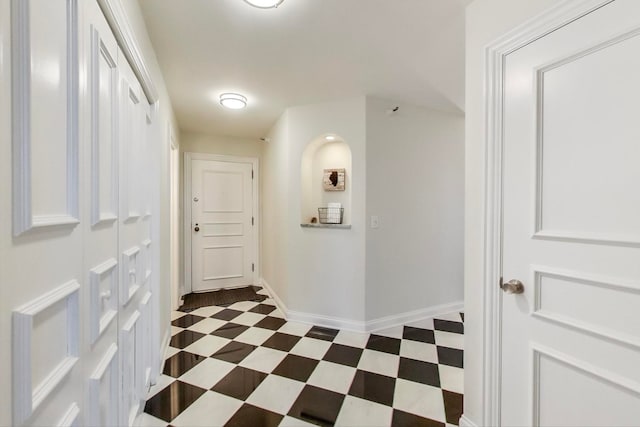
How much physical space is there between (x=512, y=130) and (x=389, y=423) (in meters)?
1.60

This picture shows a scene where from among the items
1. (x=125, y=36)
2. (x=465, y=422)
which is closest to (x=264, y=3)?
(x=125, y=36)

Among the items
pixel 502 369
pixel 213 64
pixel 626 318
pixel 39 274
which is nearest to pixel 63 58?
pixel 39 274

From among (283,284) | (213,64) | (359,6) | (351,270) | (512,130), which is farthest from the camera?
(283,284)

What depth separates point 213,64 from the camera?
2000 mm

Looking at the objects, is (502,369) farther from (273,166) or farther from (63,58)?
(273,166)

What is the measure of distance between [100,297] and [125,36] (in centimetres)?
101

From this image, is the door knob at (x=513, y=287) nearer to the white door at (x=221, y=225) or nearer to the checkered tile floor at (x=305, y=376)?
the checkered tile floor at (x=305, y=376)

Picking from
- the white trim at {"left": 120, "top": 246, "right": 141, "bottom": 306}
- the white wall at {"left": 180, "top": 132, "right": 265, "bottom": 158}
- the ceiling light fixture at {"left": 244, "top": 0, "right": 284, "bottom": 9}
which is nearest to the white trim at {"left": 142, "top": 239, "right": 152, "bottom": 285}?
the white trim at {"left": 120, "top": 246, "right": 141, "bottom": 306}

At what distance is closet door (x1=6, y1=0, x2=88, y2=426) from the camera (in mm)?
511

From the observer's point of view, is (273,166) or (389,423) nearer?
(389,423)

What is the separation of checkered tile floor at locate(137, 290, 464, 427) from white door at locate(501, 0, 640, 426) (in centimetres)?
67

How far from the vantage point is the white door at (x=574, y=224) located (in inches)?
34.7

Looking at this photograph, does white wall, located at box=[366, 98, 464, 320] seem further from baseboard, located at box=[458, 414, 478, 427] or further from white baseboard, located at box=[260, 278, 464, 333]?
baseboard, located at box=[458, 414, 478, 427]

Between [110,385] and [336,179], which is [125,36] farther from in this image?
[336,179]
